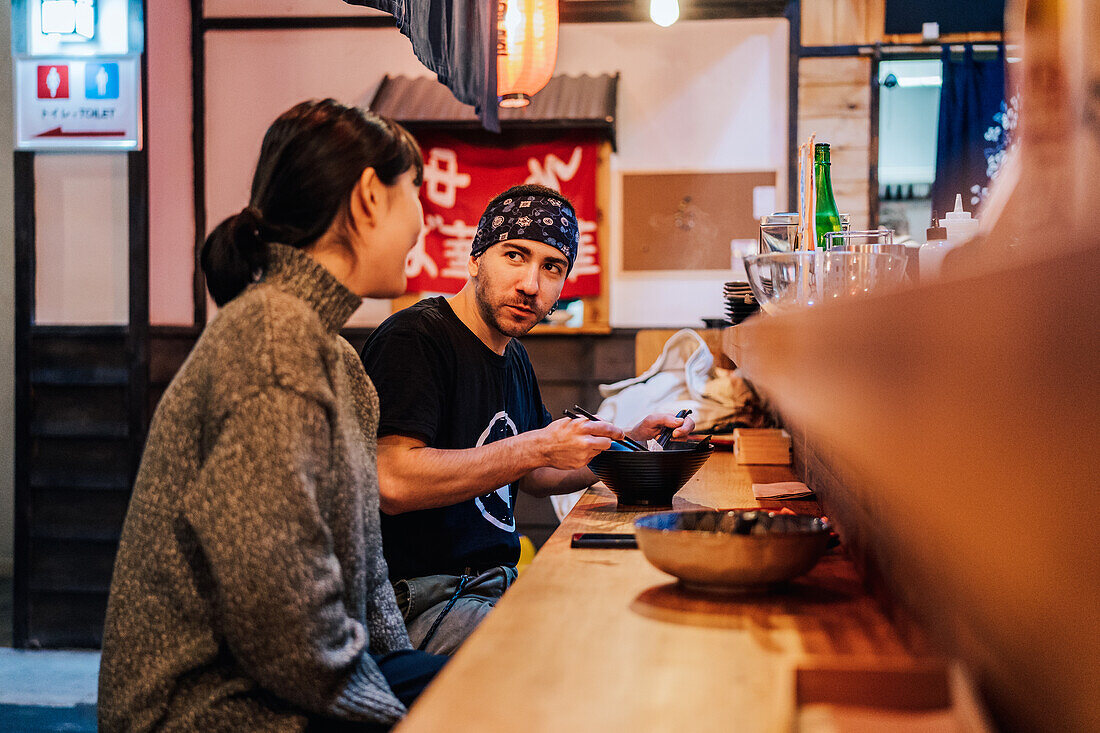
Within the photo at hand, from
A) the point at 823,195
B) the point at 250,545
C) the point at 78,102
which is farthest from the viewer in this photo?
the point at 78,102

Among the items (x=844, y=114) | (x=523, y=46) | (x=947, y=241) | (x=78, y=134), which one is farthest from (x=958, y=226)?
(x=78, y=134)

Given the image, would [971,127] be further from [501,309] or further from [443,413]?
[443,413]

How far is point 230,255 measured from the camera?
147 cm

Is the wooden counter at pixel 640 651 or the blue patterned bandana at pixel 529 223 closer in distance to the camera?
the wooden counter at pixel 640 651

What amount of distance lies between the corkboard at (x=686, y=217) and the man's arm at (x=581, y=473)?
2.90m

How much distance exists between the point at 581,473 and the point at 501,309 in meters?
0.54

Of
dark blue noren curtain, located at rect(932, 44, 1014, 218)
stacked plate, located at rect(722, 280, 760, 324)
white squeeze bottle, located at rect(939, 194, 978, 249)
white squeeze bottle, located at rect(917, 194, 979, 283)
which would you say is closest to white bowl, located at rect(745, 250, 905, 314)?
white squeeze bottle, located at rect(917, 194, 979, 283)

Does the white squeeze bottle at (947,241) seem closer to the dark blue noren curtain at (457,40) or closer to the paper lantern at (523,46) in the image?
the dark blue noren curtain at (457,40)

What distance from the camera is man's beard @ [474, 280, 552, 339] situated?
255 cm

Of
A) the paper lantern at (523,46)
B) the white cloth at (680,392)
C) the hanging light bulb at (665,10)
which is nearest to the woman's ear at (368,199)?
the white cloth at (680,392)

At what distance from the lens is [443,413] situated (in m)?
2.39

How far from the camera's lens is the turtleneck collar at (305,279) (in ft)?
4.79

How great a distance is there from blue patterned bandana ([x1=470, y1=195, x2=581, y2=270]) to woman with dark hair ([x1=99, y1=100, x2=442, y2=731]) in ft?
3.41

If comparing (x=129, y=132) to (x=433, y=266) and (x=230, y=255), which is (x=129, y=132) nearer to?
(x=433, y=266)
